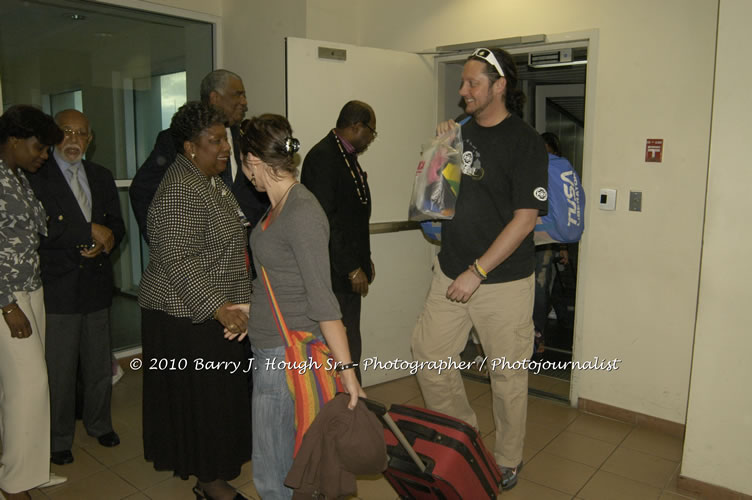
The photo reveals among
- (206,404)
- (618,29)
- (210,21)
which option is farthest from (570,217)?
(210,21)

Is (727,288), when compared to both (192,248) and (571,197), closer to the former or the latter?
(571,197)

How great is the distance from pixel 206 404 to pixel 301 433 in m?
0.67

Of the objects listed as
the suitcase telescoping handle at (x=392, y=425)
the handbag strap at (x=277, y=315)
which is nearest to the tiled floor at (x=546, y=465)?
the suitcase telescoping handle at (x=392, y=425)

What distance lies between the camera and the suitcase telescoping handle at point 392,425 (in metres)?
1.61

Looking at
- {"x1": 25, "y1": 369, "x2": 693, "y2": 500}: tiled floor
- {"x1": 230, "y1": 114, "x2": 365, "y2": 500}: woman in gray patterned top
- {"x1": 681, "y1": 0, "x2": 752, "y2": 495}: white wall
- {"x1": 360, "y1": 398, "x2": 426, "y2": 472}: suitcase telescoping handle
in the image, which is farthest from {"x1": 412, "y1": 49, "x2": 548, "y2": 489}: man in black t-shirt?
{"x1": 230, "y1": 114, "x2": 365, "y2": 500}: woman in gray patterned top

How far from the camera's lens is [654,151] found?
3.07m

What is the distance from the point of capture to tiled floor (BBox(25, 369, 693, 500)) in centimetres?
256

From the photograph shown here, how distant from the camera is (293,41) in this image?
3199mm

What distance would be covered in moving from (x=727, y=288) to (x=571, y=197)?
71 centimetres

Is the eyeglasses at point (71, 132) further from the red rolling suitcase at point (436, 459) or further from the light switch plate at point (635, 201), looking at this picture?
the light switch plate at point (635, 201)

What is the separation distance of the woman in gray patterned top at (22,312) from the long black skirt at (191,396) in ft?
1.40

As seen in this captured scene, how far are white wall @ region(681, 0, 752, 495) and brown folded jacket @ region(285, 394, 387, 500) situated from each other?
5.10 feet

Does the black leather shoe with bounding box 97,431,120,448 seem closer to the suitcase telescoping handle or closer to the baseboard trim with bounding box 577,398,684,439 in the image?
the suitcase telescoping handle

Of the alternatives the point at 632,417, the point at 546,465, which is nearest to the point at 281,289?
the point at 546,465
